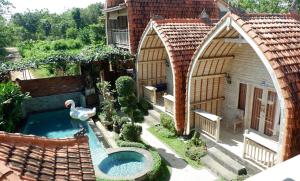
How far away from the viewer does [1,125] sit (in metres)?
12.4

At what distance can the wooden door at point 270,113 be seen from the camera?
10461 millimetres

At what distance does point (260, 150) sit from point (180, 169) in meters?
3.06

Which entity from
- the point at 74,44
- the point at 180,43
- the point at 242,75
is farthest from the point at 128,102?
the point at 74,44

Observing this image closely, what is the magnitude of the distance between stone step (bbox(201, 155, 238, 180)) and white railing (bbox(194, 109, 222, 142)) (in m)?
1.05

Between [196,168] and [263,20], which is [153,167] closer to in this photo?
[196,168]

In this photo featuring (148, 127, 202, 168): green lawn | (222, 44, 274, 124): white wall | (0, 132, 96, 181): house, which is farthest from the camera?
(222, 44, 274, 124): white wall

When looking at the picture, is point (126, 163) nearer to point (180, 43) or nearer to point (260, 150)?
point (260, 150)

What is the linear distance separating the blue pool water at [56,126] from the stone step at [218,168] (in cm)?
501

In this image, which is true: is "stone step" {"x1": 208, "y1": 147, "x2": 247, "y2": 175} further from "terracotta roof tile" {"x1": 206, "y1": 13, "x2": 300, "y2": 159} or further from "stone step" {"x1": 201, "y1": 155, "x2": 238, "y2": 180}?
"terracotta roof tile" {"x1": 206, "y1": 13, "x2": 300, "y2": 159}

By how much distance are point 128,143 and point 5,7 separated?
5718cm

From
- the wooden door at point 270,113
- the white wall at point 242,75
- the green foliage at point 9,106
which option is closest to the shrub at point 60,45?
the green foliage at point 9,106

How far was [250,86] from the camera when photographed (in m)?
11.4

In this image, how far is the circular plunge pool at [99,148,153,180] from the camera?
9.43 meters

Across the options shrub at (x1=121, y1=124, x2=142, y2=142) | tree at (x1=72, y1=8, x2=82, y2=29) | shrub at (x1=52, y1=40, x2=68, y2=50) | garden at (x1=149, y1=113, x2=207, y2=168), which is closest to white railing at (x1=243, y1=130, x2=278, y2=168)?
garden at (x1=149, y1=113, x2=207, y2=168)
